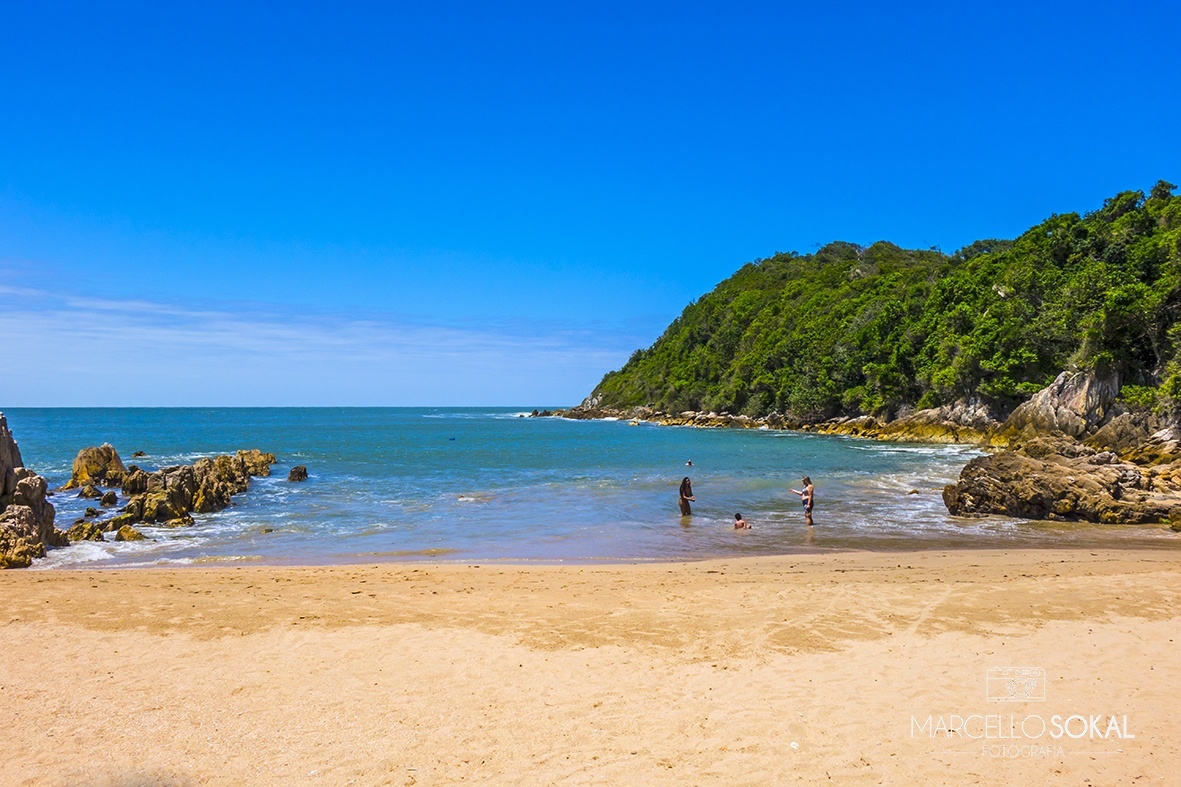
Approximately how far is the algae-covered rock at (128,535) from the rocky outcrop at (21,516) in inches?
43.3

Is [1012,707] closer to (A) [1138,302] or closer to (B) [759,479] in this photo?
(B) [759,479]

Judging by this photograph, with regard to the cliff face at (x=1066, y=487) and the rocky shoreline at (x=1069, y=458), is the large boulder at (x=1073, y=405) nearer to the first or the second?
the rocky shoreline at (x=1069, y=458)

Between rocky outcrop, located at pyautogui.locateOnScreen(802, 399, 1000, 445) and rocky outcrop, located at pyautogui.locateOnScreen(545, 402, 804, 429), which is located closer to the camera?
rocky outcrop, located at pyautogui.locateOnScreen(802, 399, 1000, 445)

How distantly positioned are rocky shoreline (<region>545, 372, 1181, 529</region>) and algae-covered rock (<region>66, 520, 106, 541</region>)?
915 inches

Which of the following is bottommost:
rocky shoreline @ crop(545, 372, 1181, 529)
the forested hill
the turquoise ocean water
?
the turquoise ocean water

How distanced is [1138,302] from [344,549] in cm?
3771

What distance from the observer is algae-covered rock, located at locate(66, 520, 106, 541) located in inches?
647

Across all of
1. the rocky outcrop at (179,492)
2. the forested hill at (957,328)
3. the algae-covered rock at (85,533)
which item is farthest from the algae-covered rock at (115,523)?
the forested hill at (957,328)

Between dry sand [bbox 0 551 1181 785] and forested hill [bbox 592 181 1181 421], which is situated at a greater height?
forested hill [bbox 592 181 1181 421]

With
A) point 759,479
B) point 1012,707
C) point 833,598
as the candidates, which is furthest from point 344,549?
point 759,479

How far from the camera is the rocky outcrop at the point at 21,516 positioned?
13430mm

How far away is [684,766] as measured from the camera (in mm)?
5047

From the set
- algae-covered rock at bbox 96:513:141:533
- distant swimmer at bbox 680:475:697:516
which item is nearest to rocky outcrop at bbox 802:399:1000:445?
distant swimmer at bbox 680:475:697:516

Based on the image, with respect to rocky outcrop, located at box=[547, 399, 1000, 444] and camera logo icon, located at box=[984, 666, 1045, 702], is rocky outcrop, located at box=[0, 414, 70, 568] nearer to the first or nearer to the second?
camera logo icon, located at box=[984, 666, 1045, 702]
